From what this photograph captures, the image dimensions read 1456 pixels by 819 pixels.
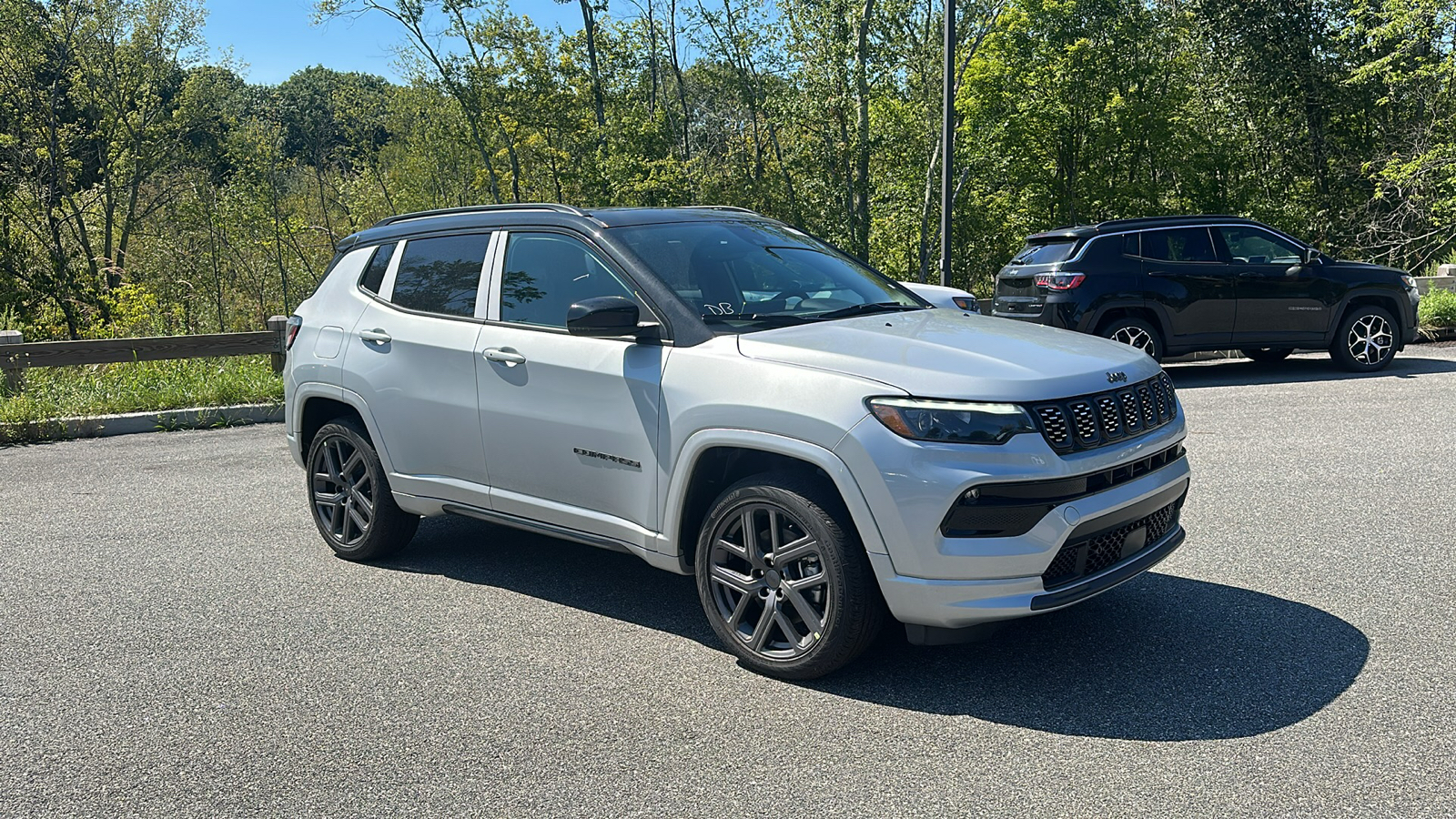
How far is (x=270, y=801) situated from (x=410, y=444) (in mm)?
2457

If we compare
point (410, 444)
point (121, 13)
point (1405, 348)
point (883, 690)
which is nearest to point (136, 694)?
point (410, 444)

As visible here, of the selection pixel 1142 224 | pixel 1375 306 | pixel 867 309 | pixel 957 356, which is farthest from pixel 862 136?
pixel 957 356

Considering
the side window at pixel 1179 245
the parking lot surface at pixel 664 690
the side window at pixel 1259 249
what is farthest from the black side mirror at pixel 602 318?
the side window at pixel 1259 249

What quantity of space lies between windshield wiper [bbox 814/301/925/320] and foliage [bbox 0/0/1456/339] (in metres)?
21.0

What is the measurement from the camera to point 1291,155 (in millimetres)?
33406

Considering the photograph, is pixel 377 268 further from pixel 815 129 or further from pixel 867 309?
pixel 815 129

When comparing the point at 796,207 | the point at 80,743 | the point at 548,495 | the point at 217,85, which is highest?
the point at 217,85

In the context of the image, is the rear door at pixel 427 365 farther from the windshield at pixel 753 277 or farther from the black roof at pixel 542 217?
the windshield at pixel 753 277

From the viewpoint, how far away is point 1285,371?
1380cm

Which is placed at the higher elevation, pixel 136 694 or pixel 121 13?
pixel 121 13

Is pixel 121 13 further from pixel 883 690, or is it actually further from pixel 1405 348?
pixel 883 690

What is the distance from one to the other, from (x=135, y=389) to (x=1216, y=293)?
1213 centimetres

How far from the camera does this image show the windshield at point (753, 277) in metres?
4.84

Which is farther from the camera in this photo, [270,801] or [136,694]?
[136,694]
